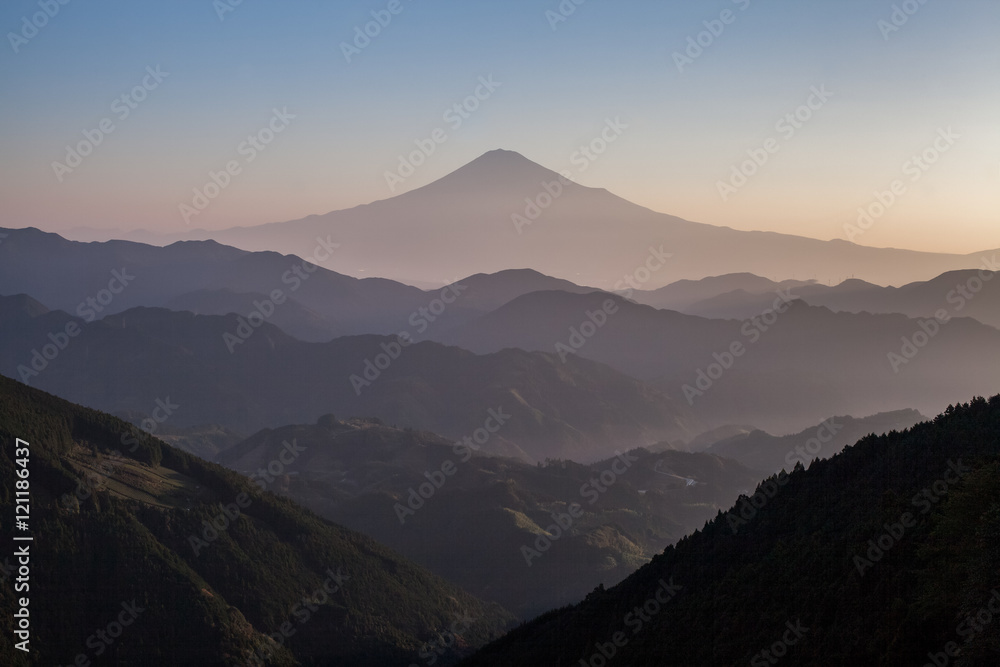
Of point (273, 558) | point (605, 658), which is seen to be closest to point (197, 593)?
point (273, 558)

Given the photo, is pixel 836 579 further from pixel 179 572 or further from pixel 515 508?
pixel 515 508

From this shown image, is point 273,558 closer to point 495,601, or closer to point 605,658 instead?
point 495,601

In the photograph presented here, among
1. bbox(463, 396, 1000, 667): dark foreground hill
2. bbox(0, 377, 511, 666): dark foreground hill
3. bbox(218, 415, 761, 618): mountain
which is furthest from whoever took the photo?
bbox(218, 415, 761, 618): mountain

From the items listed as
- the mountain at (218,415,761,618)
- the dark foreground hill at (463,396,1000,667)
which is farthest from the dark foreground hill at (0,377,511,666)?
the dark foreground hill at (463,396,1000,667)

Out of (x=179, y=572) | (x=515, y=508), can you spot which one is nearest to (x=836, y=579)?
(x=179, y=572)

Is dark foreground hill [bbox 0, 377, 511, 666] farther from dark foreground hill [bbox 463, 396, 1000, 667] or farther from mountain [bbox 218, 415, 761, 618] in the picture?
dark foreground hill [bbox 463, 396, 1000, 667]
